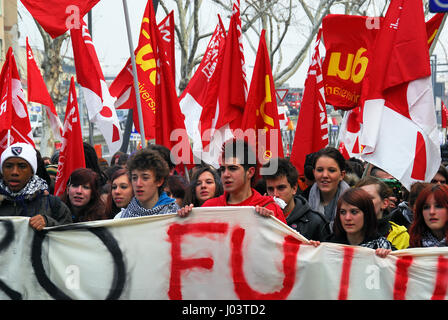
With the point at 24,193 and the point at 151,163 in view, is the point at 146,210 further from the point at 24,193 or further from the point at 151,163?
the point at 24,193

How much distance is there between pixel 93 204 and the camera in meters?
5.71

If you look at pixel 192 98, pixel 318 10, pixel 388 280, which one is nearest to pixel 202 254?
pixel 388 280

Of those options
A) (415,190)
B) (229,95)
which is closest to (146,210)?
(415,190)

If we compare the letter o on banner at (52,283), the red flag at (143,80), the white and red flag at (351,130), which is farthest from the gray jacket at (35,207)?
the white and red flag at (351,130)

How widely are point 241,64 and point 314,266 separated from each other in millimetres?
3621

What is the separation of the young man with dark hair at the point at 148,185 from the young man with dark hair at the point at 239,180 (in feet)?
1.07

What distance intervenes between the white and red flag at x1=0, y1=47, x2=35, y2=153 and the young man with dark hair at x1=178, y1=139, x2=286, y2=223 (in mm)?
3557

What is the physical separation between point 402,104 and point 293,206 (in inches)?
59.9

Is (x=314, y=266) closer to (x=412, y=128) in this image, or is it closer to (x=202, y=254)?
(x=202, y=254)

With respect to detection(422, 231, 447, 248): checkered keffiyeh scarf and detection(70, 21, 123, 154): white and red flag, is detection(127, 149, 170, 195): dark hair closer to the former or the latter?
detection(422, 231, 447, 248): checkered keffiyeh scarf

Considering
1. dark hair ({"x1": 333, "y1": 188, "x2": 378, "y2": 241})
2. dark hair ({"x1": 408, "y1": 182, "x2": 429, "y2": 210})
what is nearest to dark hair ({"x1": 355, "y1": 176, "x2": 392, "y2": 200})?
dark hair ({"x1": 408, "y1": 182, "x2": 429, "y2": 210})

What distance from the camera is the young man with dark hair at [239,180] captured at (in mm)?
4555

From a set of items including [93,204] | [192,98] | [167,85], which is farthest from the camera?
[192,98]
